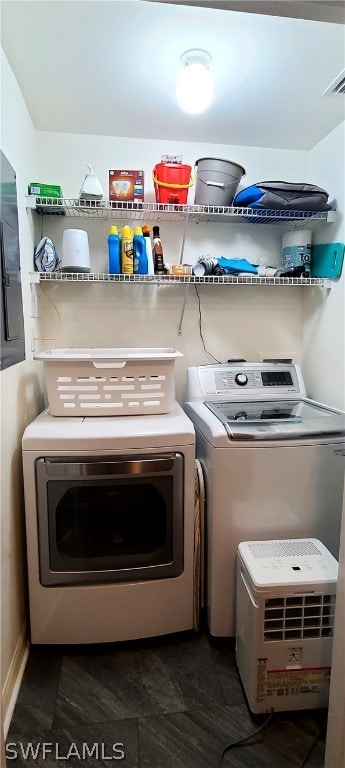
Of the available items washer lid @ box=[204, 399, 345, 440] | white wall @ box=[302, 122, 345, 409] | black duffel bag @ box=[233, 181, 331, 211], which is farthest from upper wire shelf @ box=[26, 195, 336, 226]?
washer lid @ box=[204, 399, 345, 440]

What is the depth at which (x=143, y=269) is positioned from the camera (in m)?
1.98

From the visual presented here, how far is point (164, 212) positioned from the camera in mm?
1973

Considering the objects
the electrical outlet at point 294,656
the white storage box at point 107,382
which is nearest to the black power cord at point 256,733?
the electrical outlet at point 294,656

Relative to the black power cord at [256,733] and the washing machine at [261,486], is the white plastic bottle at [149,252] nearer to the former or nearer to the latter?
the washing machine at [261,486]

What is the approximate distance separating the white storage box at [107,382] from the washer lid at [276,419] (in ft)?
1.05

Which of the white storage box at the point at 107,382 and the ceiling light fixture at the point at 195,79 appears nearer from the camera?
the ceiling light fixture at the point at 195,79

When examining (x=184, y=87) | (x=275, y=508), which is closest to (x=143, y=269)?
(x=184, y=87)

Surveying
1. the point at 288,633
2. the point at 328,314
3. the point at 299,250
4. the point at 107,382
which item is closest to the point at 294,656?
the point at 288,633

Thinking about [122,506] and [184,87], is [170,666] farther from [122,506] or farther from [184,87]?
[184,87]

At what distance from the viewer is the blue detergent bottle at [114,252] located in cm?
193

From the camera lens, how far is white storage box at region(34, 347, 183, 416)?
1.65m

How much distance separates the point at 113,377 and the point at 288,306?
1260 millimetres

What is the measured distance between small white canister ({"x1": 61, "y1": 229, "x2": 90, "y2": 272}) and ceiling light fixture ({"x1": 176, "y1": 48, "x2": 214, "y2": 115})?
727mm

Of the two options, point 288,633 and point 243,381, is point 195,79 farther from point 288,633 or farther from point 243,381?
point 288,633
